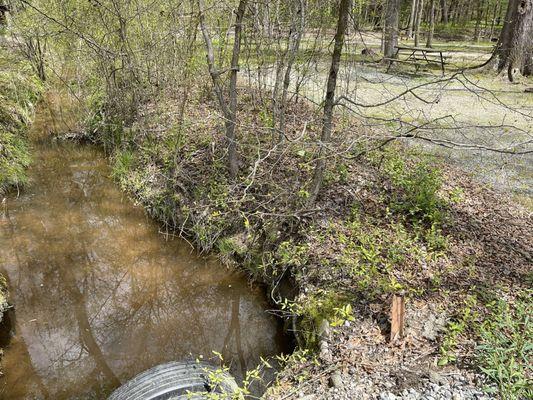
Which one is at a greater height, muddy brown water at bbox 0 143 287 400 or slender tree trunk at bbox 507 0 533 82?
slender tree trunk at bbox 507 0 533 82

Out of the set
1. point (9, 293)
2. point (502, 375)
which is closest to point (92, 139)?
point (9, 293)

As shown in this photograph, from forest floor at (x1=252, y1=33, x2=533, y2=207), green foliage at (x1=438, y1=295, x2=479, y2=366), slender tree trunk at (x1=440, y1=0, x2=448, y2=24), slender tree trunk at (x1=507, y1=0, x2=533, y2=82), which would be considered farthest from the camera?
slender tree trunk at (x1=440, y1=0, x2=448, y2=24)

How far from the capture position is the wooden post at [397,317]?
3.47 metres

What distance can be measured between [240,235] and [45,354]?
2.62 m

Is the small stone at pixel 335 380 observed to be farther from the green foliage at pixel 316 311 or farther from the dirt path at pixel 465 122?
the dirt path at pixel 465 122

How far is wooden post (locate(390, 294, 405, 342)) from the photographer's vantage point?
3.47 m

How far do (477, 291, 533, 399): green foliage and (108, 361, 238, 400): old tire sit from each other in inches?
75.3

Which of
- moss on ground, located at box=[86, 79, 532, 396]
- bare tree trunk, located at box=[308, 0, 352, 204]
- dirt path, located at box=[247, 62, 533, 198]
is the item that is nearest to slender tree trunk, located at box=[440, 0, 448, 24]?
dirt path, located at box=[247, 62, 533, 198]

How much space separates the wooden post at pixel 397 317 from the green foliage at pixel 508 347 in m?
0.59

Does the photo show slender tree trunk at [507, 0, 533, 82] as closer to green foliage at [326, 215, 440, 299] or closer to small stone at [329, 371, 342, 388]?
green foliage at [326, 215, 440, 299]

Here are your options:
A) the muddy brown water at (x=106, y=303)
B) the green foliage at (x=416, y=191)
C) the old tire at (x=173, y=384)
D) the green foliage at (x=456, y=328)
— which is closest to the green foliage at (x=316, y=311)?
the muddy brown water at (x=106, y=303)

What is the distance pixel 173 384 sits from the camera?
307 centimetres

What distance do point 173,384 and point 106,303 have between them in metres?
2.28

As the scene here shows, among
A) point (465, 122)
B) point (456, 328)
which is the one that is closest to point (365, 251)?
point (456, 328)
